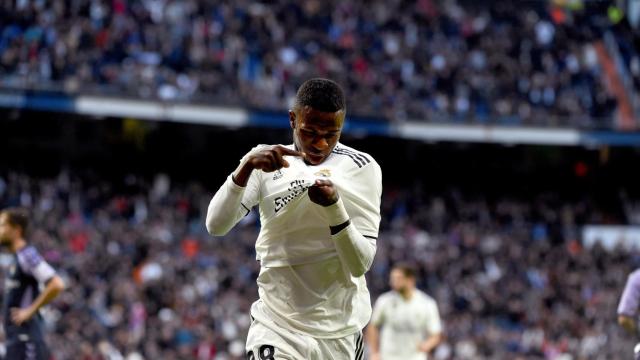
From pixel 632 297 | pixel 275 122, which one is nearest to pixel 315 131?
pixel 632 297

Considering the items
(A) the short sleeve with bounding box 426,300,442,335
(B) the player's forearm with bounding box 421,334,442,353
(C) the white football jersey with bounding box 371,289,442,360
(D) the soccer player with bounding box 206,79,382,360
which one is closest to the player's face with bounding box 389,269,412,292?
(C) the white football jersey with bounding box 371,289,442,360

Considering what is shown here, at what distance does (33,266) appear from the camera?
9141 millimetres

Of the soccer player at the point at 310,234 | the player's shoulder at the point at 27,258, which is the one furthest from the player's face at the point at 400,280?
the soccer player at the point at 310,234

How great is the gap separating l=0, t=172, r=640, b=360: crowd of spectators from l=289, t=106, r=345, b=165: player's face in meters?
11.7

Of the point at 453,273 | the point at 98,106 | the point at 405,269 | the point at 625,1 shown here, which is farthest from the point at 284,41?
the point at 405,269

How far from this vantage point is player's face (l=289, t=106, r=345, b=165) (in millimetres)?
4797

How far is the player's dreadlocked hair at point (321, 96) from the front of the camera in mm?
4785

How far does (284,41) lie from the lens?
2775 centimetres

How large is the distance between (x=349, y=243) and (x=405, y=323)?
7804 mm

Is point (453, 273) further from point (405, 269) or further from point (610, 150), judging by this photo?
point (405, 269)

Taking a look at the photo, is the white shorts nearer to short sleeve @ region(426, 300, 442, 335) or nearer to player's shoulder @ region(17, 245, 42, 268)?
player's shoulder @ region(17, 245, 42, 268)

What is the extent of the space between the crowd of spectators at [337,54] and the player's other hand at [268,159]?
19.8 metres

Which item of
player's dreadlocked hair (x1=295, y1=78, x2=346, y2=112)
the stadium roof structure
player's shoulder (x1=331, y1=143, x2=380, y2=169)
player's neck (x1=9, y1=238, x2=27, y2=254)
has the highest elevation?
player's dreadlocked hair (x1=295, y1=78, x2=346, y2=112)

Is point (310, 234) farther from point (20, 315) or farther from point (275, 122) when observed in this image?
point (275, 122)
